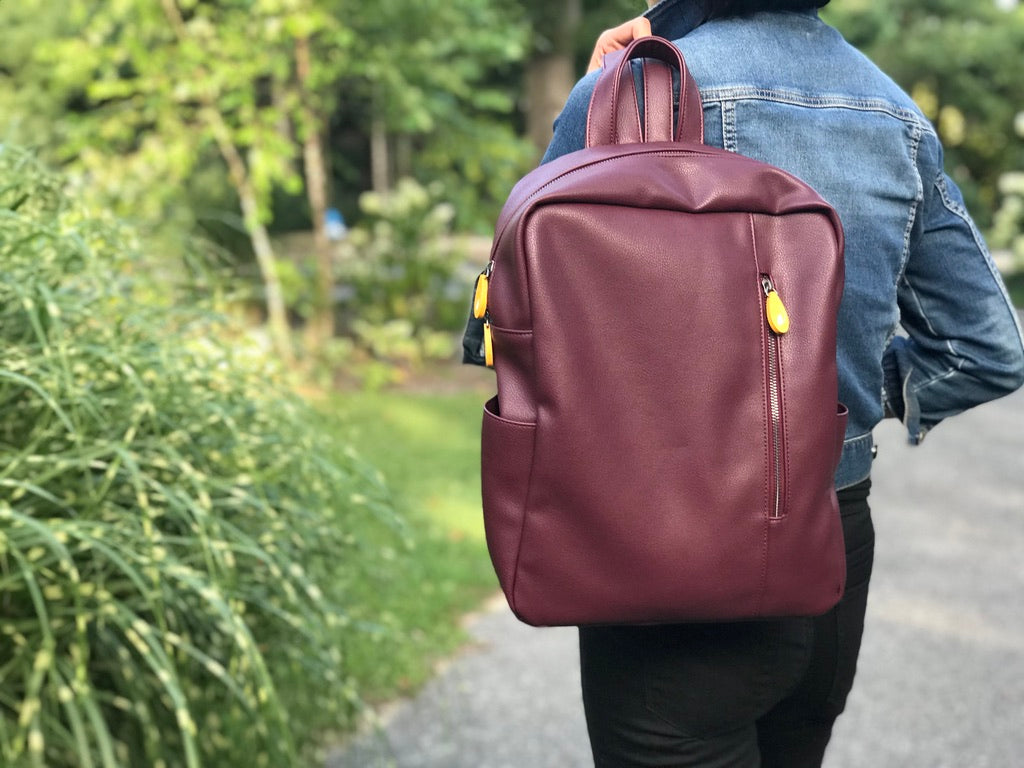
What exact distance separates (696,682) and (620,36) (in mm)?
908

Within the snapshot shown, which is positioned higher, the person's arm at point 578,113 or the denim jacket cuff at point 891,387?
the person's arm at point 578,113

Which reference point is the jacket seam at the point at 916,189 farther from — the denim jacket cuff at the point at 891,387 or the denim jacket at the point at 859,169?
the denim jacket cuff at the point at 891,387

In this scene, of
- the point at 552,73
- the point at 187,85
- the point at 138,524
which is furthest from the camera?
the point at 552,73

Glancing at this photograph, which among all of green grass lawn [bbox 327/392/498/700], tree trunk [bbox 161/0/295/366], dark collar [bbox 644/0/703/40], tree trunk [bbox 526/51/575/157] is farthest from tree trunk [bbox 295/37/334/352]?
dark collar [bbox 644/0/703/40]

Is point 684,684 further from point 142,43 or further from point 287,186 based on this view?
point 142,43

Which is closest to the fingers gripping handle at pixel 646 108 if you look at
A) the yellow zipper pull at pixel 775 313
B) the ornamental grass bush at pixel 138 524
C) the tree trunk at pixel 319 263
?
the yellow zipper pull at pixel 775 313

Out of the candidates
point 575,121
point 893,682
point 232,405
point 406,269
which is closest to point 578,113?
point 575,121

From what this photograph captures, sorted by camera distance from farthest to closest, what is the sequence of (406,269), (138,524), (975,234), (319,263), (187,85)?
(406,269)
(319,263)
(187,85)
(138,524)
(975,234)

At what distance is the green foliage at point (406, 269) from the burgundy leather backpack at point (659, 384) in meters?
8.34

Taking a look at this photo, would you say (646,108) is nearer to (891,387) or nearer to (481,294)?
(481,294)

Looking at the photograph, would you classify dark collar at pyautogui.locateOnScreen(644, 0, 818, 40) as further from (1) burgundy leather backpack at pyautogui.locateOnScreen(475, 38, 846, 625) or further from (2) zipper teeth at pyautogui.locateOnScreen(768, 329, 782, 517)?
(2) zipper teeth at pyautogui.locateOnScreen(768, 329, 782, 517)

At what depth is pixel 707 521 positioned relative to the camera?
1.39 m

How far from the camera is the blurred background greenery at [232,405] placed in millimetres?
2221

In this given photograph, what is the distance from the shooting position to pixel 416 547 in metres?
5.09
